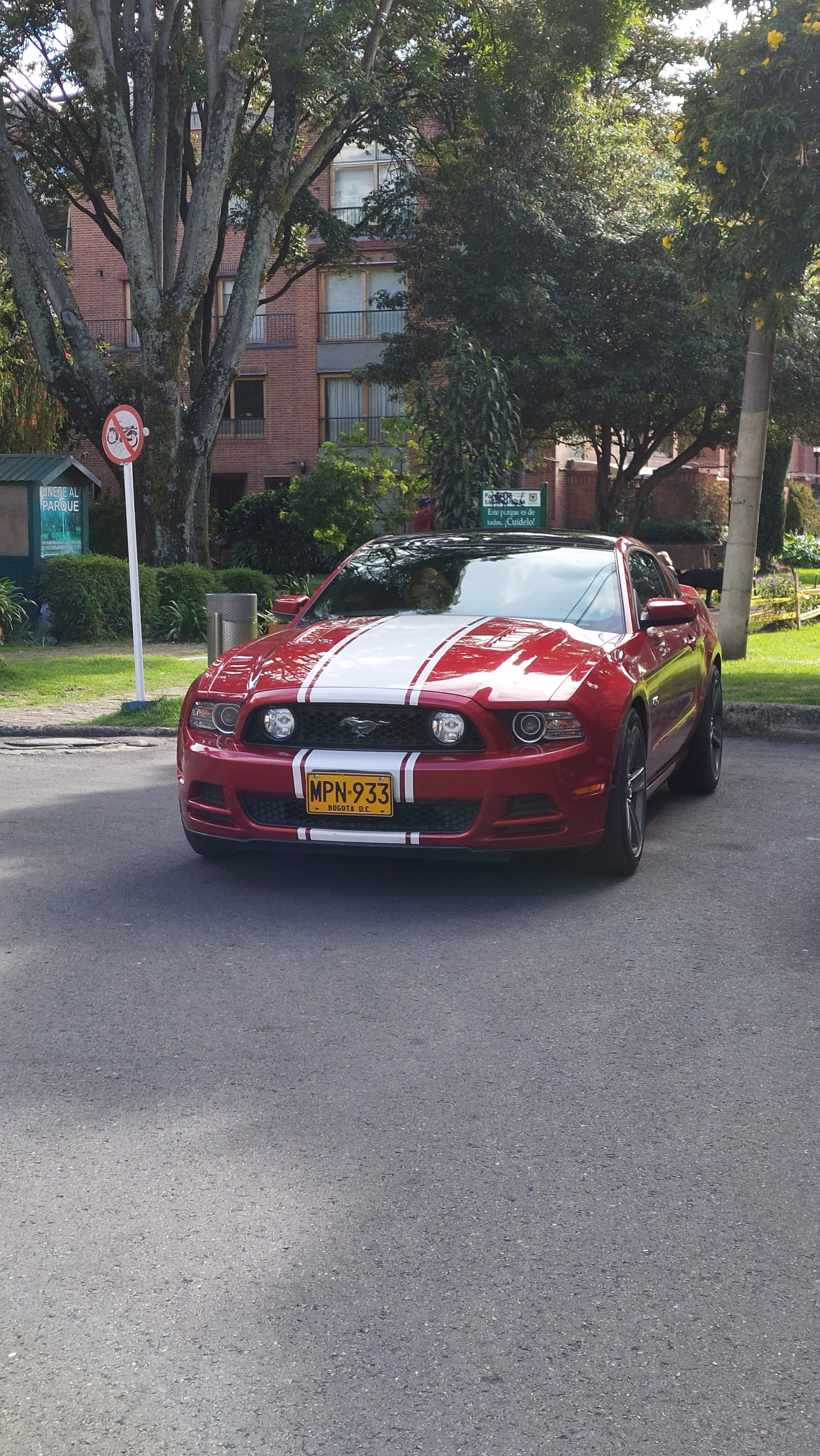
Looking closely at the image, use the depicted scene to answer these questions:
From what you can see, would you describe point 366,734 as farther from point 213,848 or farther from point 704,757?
point 704,757

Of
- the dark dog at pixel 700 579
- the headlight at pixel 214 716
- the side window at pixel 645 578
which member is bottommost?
the headlight at pixel 214 716

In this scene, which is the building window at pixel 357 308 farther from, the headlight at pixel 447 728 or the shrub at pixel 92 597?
the headlight at pixel 447 728

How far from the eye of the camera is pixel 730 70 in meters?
13.2

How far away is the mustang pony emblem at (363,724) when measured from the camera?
6188mm

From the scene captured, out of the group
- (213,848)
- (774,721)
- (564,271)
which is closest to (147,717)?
(774,721)

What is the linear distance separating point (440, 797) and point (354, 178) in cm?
3709

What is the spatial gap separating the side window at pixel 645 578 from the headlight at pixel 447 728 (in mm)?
1940

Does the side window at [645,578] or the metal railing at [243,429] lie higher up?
the metal railing at [243,429]

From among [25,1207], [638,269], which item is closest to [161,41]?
[638,269]

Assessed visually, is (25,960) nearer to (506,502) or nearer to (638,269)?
(506,502)

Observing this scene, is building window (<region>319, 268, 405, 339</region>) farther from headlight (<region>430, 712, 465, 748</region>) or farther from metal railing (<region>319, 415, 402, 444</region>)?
headlight (<region>430, 712, 465, 748</region>)

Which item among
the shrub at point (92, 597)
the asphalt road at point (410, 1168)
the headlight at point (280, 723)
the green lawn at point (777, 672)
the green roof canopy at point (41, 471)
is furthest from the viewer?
the green roof canopy at point (41, 471)

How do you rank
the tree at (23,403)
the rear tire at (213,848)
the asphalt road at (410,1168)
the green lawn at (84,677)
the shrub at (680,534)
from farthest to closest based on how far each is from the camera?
the shrub at (680,534), the tree at (23,403), the green lawn at (84,677), the rear tire at (213,848), the asphalt road at (410,1168)

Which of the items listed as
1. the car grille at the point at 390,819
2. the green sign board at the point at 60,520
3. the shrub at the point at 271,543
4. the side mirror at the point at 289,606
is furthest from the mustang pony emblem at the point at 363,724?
the shrub at the point at 271,543
